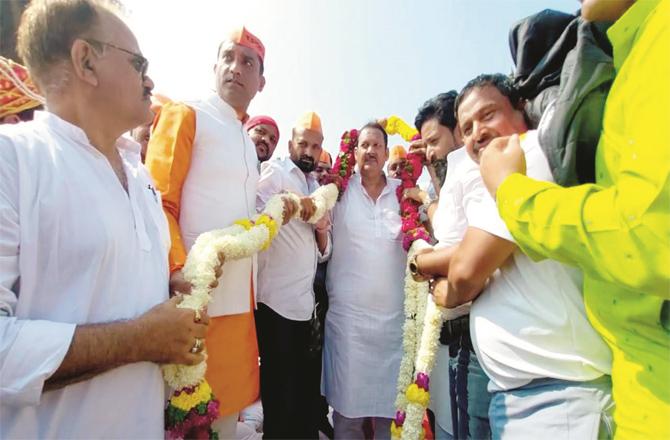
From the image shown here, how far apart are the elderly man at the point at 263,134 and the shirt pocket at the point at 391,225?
1.55 m

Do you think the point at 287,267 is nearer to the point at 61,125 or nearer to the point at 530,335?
the point at 61,125

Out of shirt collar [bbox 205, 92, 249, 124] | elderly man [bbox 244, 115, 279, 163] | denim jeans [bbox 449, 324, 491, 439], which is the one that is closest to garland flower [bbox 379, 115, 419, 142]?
elderly man [bbox 244, 115, 279, 163]

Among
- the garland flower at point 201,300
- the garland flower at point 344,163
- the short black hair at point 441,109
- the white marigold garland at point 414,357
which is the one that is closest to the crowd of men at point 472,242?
the garland flower at point 201,300

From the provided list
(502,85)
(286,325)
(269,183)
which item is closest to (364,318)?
(286,325)

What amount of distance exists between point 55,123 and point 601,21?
187 cm

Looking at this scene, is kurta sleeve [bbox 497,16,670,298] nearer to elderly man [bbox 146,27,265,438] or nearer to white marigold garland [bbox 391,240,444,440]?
white marigold garland [bbox 391,240,444,440]

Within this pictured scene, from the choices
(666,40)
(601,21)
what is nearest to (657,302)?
(666,40)

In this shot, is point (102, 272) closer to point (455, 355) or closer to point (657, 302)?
point (657, 302)

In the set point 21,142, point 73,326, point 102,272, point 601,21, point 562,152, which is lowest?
point 73,326

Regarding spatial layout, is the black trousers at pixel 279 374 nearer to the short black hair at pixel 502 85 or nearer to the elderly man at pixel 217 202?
the elderly man at pixel 217 202

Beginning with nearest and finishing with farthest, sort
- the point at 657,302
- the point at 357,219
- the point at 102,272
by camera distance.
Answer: the point at 657,302 < the point at 102,272 < the point at 357,219

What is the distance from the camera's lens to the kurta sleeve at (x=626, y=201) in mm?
819

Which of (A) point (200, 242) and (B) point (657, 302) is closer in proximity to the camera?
(B) point (657, 302)

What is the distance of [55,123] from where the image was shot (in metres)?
1.33
